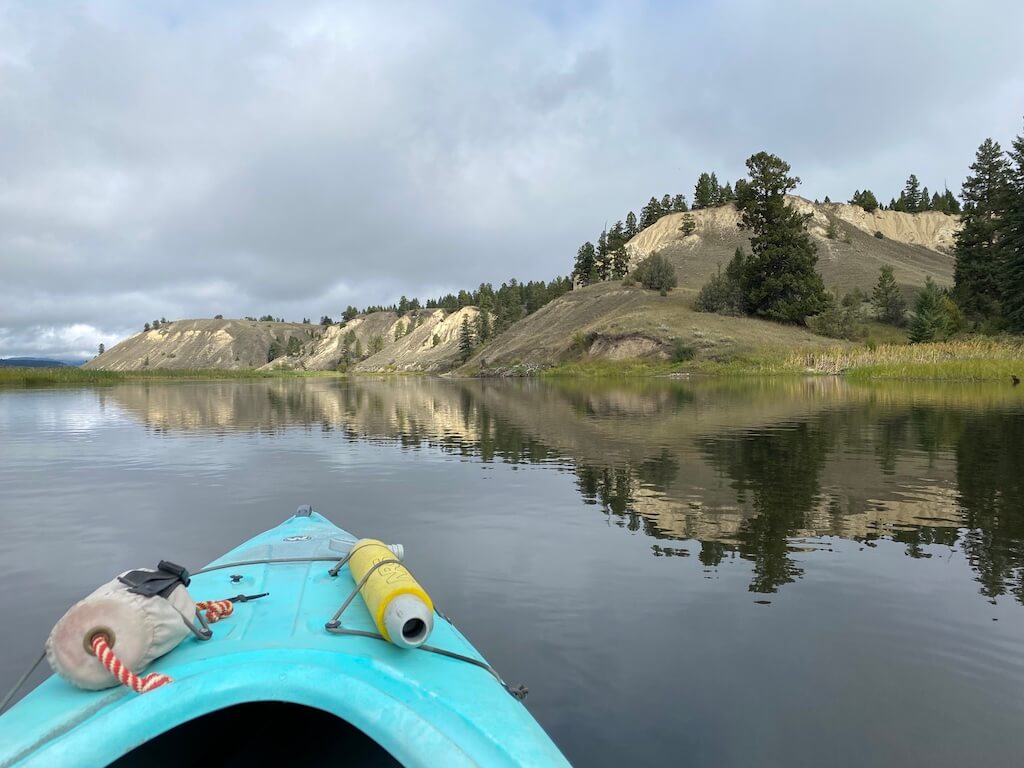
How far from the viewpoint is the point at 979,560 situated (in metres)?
7.89

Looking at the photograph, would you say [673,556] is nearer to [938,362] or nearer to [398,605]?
[398,605]

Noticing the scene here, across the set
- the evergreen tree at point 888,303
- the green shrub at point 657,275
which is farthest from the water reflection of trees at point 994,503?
the green shrub at point 657,275

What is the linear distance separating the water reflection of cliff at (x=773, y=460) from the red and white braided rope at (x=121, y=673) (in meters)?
6.37

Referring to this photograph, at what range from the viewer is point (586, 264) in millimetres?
123188

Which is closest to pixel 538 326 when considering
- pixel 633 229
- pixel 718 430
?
pixel 633 229

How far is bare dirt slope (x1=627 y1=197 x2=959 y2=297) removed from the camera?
105875mm

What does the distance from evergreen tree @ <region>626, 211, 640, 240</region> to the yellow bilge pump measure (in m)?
150

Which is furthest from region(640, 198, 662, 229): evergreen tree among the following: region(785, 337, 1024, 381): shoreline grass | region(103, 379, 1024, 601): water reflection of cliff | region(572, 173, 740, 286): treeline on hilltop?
region(103, 379, 1024, 601): water reflection of cliff

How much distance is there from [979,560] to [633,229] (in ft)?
488

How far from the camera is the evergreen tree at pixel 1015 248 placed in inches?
2104

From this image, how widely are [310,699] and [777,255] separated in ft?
261

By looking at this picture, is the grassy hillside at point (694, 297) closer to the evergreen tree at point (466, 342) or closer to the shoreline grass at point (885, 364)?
the shoreline grass at point (885, 364)

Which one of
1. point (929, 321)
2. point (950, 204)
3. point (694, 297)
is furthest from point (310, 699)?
point (950, 204)

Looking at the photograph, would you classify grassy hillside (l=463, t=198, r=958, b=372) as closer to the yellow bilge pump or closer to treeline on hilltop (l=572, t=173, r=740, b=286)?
treeline on hilltop (l=572, t=173, r=740, b=286)
